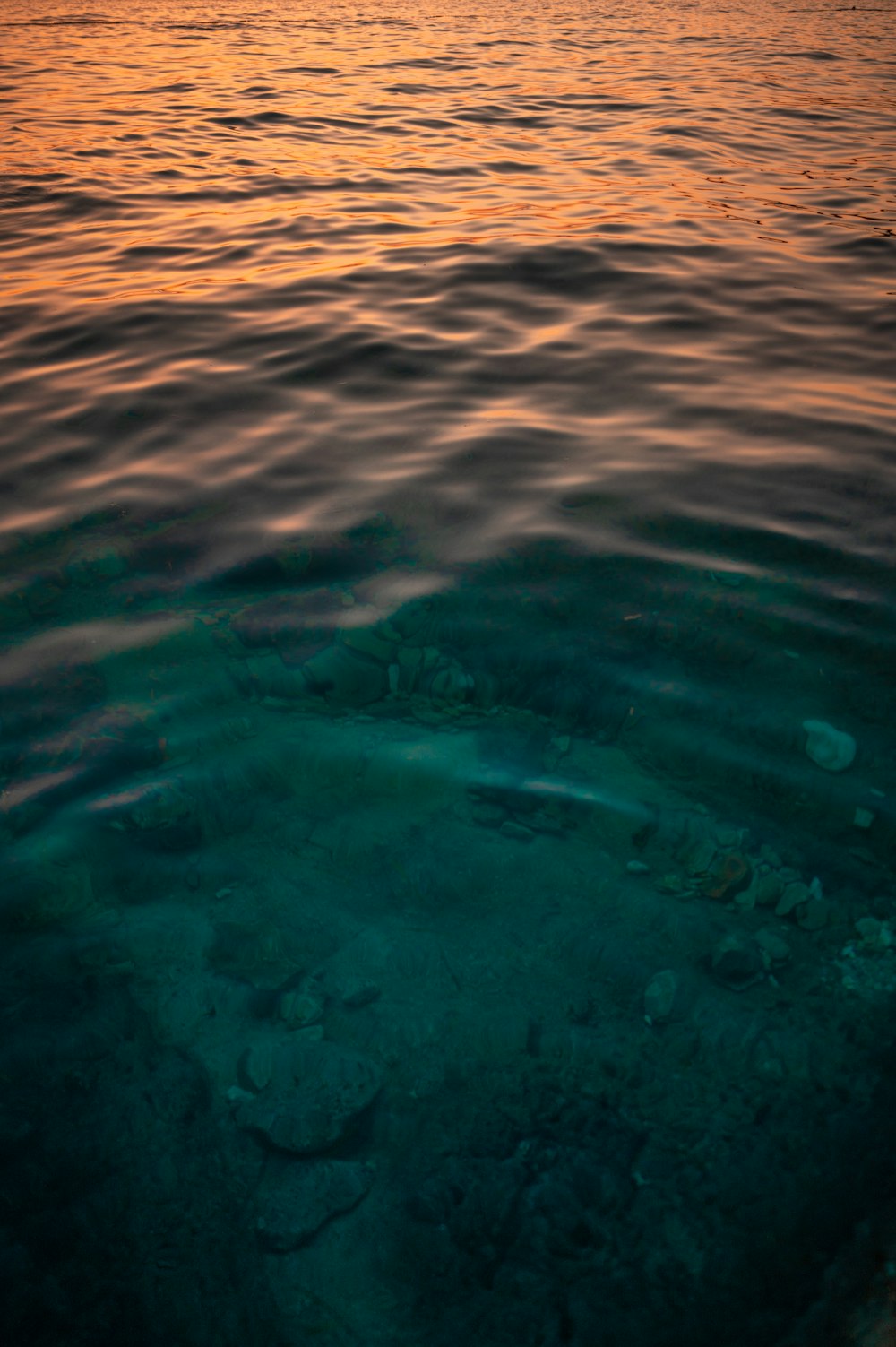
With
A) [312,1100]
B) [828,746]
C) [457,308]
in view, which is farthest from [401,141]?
[312,1100]

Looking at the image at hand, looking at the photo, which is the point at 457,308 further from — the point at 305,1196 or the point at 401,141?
the point at 401,141

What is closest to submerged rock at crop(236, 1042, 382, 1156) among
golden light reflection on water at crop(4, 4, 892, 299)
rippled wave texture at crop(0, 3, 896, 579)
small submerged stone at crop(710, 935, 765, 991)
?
small submerged stone at crop(710, 935, 765, 991)

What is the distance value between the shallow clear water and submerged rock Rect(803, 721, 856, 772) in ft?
0.04

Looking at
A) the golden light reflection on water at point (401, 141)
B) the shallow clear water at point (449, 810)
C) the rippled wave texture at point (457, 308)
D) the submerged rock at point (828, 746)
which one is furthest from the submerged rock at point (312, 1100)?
the golden light reflection on water at point (401, 141)

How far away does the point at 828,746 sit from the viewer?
110 inches

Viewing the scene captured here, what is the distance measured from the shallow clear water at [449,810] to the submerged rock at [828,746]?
0.01 m

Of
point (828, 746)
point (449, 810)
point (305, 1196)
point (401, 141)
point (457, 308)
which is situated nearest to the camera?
point (305, 1196)

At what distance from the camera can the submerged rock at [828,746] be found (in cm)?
275

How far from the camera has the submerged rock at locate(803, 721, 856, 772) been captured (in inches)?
108

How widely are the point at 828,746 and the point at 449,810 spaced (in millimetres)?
1304

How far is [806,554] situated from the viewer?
360 centimetres

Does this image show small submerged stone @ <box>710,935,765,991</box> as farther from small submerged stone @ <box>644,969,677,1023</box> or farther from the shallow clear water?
small submerged stone @ <box>644,969,677,1023</box>

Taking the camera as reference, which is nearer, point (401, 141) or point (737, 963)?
point (737, 963)

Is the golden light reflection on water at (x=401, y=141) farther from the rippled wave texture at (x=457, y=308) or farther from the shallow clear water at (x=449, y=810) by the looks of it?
the shallow clear water at (x=449, y=810)
